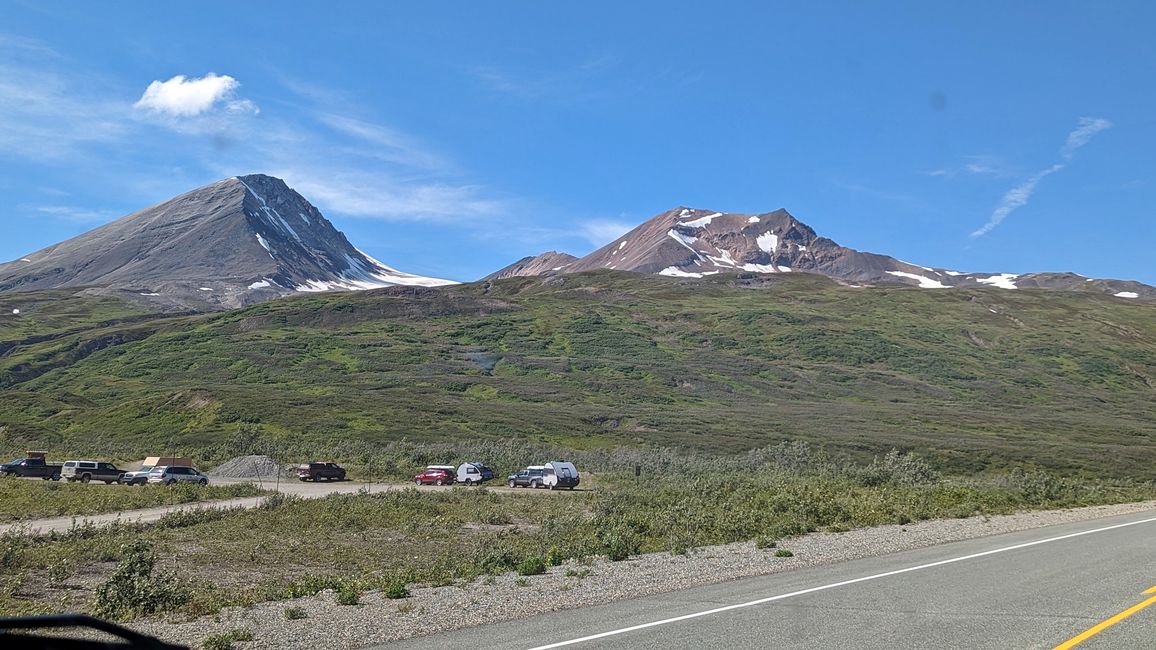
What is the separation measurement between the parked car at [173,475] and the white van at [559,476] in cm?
1658

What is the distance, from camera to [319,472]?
43.7 m

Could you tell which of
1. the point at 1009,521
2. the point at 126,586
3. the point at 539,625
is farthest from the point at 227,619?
the point at 1009,521

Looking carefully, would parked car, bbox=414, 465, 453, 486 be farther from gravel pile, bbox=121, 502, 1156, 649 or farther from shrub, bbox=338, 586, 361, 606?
shrub, bbox=338, 586, 361, 606

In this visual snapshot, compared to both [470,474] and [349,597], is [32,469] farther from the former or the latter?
[349,597]

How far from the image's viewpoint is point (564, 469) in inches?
1624

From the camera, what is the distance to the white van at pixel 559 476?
40594 millimetres

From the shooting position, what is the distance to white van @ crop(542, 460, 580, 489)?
4059cm

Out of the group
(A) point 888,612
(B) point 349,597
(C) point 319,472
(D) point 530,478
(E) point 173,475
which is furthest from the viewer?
(C) point 319,472

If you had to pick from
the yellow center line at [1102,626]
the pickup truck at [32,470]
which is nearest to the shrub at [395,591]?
the yellow center line at [1102,626]

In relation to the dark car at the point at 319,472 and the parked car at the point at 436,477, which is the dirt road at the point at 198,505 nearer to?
the dark car at the point at 319,472

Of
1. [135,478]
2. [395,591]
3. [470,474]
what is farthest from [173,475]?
[395,591]

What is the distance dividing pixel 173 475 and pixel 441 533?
2334cm

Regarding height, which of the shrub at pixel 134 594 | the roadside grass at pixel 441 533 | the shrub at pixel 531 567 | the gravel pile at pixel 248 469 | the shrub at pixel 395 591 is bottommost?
the gravel pile at pixel 248 469

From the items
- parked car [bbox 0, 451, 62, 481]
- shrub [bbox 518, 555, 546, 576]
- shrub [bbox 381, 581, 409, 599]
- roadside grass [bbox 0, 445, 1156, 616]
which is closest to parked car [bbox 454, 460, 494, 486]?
roadside grass [bbox 0, 445, 1156, 616]
